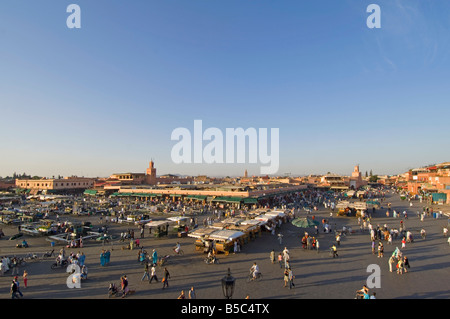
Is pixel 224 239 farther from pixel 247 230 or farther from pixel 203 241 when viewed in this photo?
pixel 247 230

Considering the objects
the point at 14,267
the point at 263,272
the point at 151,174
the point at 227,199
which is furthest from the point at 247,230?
the point at 151,174

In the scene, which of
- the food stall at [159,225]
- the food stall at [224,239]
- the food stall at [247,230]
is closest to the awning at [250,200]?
the food stall at [247,230]

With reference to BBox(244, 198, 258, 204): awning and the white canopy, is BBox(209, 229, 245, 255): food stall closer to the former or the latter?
the white canopy

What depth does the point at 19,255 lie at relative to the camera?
595 inches

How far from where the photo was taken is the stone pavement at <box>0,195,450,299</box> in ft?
32.0

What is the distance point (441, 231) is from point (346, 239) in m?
8.45

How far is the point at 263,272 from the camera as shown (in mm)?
11922

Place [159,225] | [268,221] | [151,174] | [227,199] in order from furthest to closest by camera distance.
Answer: [151,174] < [227,199] < [268,221] < [159,225]

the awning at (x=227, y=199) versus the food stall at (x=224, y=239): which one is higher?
the food stall at (x=224, y=239)

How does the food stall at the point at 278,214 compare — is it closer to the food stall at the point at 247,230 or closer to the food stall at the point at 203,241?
the food stall at the point at 247,230

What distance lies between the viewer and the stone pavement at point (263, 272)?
9.76 meters

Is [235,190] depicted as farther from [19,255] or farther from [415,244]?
[19,255]

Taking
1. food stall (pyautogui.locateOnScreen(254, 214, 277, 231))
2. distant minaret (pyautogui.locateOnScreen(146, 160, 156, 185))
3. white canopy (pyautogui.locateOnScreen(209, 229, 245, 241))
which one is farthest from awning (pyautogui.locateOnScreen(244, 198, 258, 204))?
distant minaret (pyautogui.locateOnScreen(146, 160, 156, 185))
